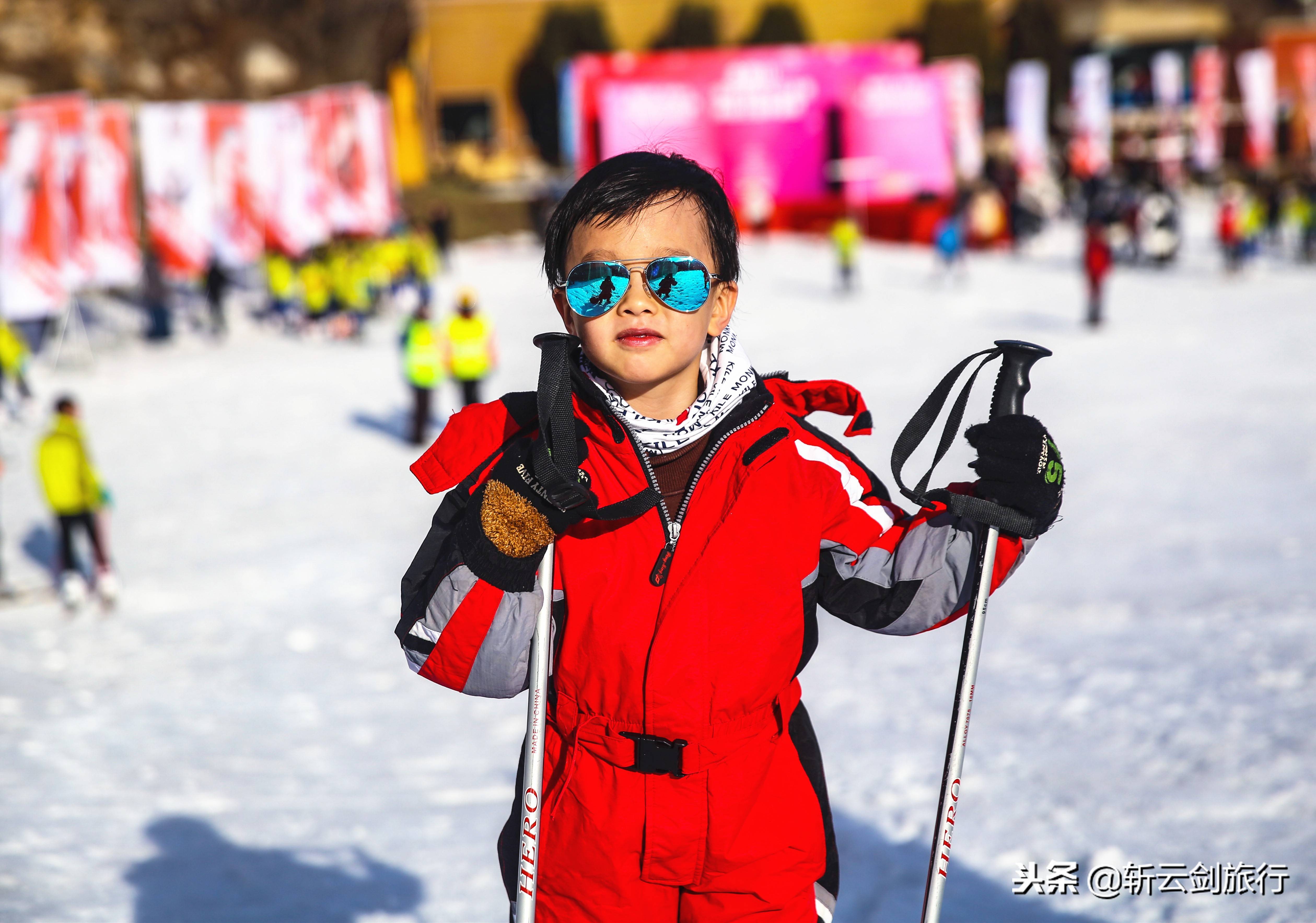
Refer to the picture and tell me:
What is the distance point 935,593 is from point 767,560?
0.32 metres

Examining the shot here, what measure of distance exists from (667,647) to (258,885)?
3.13 metres

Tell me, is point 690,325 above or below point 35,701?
above

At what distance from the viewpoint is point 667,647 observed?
1.62 meters

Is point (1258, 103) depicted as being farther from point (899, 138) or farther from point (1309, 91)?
point (899, 138)

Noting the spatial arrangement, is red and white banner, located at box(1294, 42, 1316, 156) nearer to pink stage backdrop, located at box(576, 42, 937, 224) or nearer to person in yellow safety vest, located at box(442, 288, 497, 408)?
pink stage backdrop, located at box(576, 42, 937, 224)

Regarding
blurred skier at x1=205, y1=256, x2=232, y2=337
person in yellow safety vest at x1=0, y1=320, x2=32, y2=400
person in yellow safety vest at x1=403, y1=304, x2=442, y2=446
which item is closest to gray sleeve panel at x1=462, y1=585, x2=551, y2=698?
person in yellow safety vest at x1=403, y1=304, x2=442, y2=446

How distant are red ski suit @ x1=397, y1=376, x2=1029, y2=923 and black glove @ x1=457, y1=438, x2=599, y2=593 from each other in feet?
0.16

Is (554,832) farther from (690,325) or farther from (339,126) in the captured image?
(339,126)

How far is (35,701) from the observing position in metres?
5.89

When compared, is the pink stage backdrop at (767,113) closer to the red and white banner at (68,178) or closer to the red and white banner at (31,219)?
the red and white banner at (68,178)

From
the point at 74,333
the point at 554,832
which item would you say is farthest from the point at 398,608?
the point at 74,333

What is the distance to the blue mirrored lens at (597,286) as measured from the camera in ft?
5.41

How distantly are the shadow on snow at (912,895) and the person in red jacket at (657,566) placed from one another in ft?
6.74

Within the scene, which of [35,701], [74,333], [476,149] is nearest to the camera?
[35,701]
